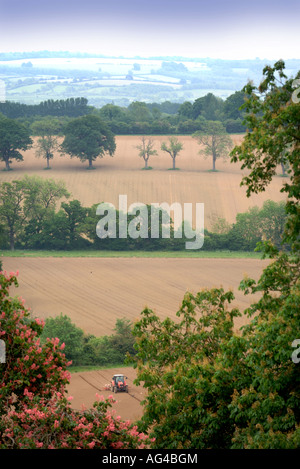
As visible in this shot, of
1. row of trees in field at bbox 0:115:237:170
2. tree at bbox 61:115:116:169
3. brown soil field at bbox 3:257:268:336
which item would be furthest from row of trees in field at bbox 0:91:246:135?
brown soil field at bbox 3:257:268:336

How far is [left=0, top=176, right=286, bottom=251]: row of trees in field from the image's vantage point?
6384 cm

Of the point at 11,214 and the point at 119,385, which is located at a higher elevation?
the point at 11,214

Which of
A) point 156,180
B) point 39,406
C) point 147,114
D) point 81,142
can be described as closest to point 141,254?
point 156,180

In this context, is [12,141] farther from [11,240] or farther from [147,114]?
[147,114]

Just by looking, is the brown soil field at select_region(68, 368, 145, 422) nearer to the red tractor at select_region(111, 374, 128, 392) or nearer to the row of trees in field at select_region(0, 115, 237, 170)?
the red tractor at select_region(111, 374, 128, 392)

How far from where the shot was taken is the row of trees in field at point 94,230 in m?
63.8

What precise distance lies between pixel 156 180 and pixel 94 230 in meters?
25.3

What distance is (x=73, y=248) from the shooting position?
6400 centimetres

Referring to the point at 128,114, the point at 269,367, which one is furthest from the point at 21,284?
the point at 128,114

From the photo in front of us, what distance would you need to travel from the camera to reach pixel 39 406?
10.5m

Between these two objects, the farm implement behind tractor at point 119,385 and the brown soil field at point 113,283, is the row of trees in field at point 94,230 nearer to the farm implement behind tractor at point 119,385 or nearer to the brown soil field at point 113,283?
the brown soil field at point 113,283

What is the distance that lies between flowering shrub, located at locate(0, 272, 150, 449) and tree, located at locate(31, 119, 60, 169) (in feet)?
273

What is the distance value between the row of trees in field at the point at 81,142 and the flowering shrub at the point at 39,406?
82347mm
